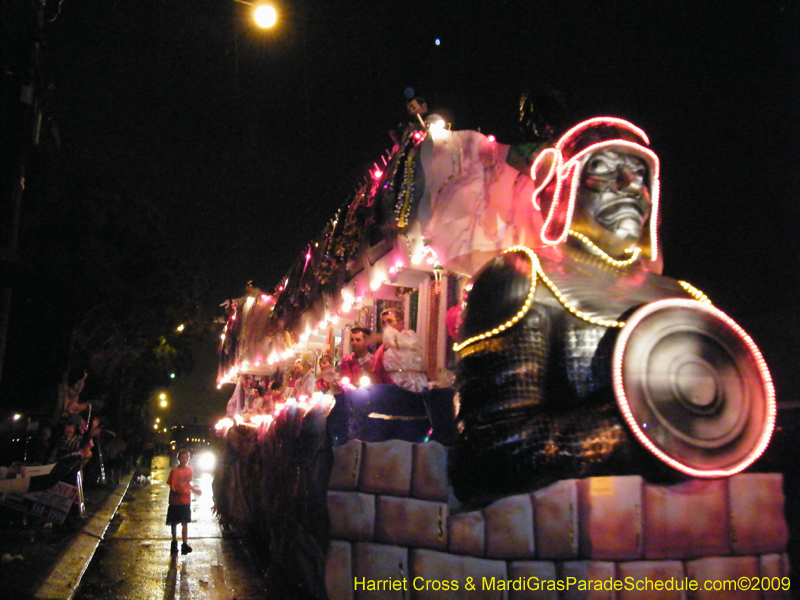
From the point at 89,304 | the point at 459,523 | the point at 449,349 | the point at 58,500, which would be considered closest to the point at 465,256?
the point at 449,349

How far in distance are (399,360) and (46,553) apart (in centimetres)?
697

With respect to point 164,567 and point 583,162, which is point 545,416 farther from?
point 164,567

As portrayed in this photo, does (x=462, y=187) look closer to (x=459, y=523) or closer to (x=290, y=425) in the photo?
(x=459, y=523)

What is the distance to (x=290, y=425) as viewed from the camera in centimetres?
696

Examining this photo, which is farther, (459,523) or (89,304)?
(89,304)

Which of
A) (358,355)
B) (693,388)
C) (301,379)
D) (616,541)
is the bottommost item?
(616,541)

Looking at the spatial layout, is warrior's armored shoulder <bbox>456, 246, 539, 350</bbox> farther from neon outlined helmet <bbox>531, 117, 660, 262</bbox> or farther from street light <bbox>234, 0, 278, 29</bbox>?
street light <bbox>234, 0, 278, 29</bbox>

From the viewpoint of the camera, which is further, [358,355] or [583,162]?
[358,355]

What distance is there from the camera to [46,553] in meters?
8.78

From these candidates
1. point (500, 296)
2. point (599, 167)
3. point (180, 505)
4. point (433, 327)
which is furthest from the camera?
point (180, 505)

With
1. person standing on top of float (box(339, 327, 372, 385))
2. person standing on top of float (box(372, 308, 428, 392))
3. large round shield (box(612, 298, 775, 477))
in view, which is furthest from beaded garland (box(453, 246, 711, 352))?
person standing on top of float (box(339, 327, 372, 385))

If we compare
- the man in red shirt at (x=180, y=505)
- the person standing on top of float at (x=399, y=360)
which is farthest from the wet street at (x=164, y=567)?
the person standing on top of float at (x=399, y=360)

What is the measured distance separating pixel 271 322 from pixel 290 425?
526 centimetres

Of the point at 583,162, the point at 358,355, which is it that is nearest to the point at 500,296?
the point at 583,162
